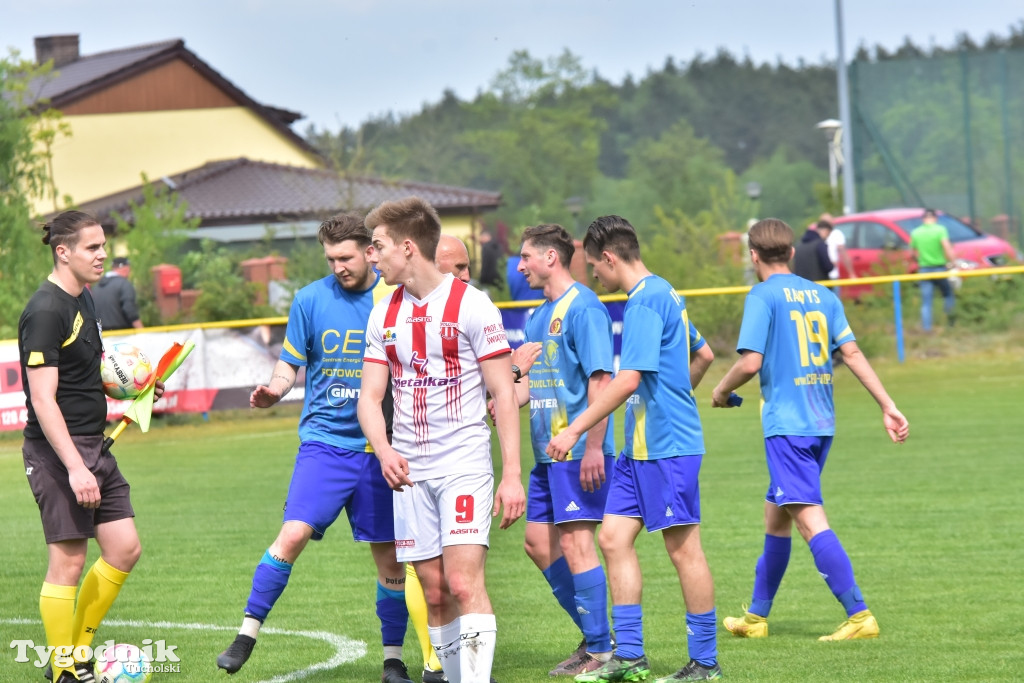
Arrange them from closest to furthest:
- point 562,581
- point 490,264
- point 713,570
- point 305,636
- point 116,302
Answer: point 562,581 → point 305,636 → point 713,570 → point 116,302 → point 490,264

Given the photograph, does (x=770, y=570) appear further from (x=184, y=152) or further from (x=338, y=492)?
(x=184, y=152)

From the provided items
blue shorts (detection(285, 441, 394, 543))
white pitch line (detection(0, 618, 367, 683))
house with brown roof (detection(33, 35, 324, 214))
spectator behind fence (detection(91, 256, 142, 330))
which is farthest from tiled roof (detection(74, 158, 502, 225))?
blue shorts (detection(285, 441, 394, 543))

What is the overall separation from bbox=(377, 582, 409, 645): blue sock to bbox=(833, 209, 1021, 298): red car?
58.7ft

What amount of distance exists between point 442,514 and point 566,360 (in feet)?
4.35

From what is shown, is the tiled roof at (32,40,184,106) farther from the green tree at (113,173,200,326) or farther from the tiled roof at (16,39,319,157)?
the green tree at (113,173,200,326)

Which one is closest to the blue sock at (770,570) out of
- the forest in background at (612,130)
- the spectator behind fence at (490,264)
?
the spectator behind fence at (490,264)

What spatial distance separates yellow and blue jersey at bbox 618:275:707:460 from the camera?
589cm

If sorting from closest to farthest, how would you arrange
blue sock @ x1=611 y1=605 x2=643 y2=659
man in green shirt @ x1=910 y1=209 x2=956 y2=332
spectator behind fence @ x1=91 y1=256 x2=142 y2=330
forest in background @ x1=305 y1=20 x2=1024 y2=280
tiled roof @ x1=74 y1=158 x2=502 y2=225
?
blue sock @ x1=611 y1=605 x2=643 y2=659 → spectator behind fence @ x1=91 y1=256 x2=142 y2=330 → man in green shirt @ x1=910 y1=209 x2=956 y2=332 → tiled roof @ x1=74 y1=158 x2=502 y2=225 → forest in background @ x1=305 y1=20 x2=1024 y2=280

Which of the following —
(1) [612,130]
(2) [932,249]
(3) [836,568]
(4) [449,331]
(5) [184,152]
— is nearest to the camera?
(4) [449,331]

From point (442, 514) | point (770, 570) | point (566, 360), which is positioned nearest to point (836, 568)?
point (770, 570)

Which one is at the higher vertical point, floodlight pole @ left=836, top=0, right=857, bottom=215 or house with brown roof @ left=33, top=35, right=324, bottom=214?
house with brown roof @ left=33, top=35, right=324, bottom=214

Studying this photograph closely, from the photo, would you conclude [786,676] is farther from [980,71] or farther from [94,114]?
[94,114]

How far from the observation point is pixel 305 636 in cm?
722

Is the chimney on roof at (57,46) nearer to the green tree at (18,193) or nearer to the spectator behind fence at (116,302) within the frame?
the green tree at (18,193)
